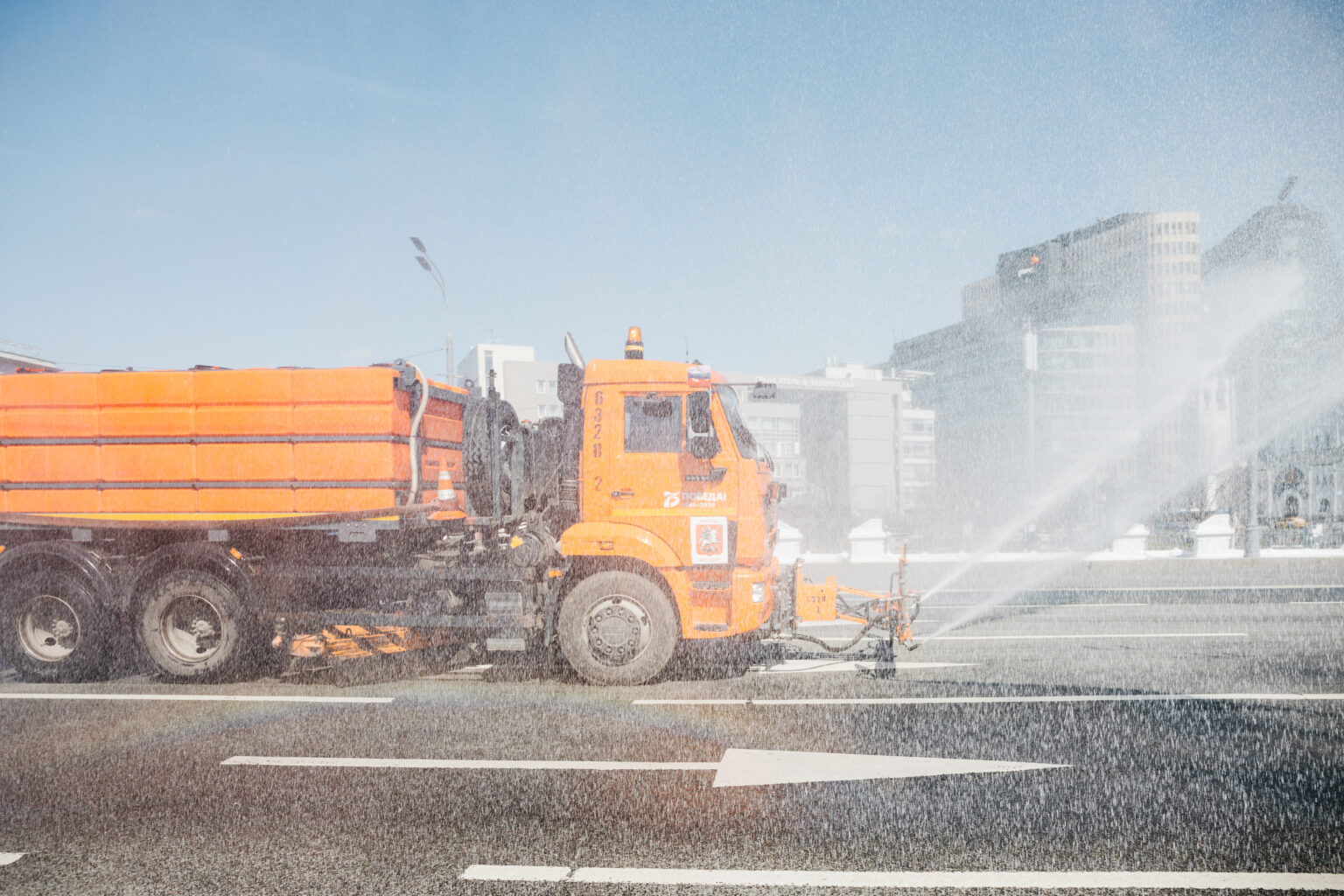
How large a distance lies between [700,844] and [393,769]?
227cm

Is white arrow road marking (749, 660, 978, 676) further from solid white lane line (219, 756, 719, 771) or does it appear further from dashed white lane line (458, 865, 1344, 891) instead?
dashed white lane line (458, 865, 1344, 891)

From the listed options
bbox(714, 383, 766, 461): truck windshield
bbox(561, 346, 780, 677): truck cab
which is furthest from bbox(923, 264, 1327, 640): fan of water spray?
bbox(561, 346, 780, 677): truck cab

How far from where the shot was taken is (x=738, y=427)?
799cm

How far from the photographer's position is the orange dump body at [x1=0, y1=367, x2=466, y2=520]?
7.77 meters

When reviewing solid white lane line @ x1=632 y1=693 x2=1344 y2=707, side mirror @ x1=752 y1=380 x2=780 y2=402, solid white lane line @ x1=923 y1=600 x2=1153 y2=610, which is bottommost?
solid white lane line @ x1=923 y1=600 x2=1153 y2=610

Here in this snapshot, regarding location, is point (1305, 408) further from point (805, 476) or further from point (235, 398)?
point (235, 398)

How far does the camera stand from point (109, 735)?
20.9 feet

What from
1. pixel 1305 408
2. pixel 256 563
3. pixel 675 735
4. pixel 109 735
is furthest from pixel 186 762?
pixel 1305 408

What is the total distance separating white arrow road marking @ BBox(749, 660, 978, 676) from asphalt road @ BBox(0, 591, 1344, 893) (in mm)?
94

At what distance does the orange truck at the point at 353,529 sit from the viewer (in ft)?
24.9

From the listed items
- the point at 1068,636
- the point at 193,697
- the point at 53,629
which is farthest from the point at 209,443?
the point at 1068,636

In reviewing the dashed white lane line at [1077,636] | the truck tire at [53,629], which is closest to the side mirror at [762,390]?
the dashed white lane line at [1077,636]

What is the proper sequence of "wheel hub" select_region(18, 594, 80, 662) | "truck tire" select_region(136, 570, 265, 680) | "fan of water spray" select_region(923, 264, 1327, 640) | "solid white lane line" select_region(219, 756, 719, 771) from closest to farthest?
"solid white lane line" select_region(219, 756, 719, 771) < "truck tire" select_region(136, 570, 265, 680) < "wheel hub" select_region(18, 594, 80, 662) < "fan of water spray" select_region(923, 264, 1327, 640)

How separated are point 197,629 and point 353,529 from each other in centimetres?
188
